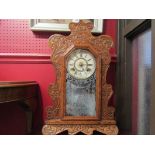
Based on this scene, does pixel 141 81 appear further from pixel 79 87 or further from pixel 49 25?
pixel 49 25

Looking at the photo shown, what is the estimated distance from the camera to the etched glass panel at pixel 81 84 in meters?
1.27

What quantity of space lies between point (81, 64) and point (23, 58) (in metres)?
0.48

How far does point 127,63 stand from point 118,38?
9.3 inches

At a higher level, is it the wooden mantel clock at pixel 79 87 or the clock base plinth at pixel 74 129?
the wooden mantel clock at pixel 79 87

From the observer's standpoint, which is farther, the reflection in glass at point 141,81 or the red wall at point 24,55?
the red wall at point 24,55

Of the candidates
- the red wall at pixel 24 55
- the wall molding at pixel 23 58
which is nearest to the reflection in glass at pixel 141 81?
the red wall at pixel 24 55

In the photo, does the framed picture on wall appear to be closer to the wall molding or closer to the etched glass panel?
the wall molding

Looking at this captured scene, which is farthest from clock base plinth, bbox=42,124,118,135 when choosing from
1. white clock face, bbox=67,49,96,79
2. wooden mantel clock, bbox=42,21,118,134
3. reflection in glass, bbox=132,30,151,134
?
white clock face, bbox=67,49,96,79

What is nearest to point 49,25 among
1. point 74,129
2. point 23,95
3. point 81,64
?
point 81,64

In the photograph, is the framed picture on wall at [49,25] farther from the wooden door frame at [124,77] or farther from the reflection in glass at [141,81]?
the reflection in glass at [141,81]

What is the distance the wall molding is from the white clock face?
33 centimetres

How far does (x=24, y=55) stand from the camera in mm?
1529

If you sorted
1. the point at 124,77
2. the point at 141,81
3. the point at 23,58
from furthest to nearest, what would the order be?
the point at 23,58
the point at 124,77
the point at 141,81

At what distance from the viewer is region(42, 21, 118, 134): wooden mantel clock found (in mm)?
1266
